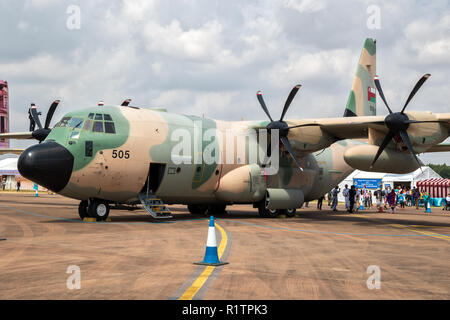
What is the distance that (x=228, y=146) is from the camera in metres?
21.6

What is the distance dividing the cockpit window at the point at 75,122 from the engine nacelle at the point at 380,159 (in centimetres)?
1070

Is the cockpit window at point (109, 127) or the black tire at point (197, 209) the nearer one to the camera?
the cockpit window at point (109, 127)

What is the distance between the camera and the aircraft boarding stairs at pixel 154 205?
18.6 metres

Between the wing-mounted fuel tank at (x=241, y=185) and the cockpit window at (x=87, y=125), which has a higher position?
the cockpit window at (x=87, y=125)

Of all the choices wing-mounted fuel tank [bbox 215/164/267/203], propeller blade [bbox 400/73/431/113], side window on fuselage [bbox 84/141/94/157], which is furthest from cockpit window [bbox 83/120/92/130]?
propeller blade [bbox 400/73/431/113]

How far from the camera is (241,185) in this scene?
21422 mm

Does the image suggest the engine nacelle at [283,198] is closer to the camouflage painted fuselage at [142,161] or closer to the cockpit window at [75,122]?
the camouflage painted fuselage at [142,161]

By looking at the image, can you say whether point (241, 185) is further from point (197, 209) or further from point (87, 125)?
point (87, 125)

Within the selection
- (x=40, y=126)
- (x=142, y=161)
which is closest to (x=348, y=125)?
(x=142, y=161)

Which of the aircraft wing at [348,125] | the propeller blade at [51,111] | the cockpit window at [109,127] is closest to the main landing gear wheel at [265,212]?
the aircraft wing at [348,125]

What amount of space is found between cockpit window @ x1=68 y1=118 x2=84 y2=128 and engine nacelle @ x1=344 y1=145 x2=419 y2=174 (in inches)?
421

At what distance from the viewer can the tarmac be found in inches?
266

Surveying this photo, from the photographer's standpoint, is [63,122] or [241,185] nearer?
[63,122]

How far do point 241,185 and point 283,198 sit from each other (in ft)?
7.30
